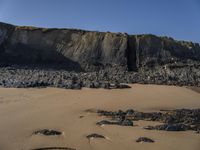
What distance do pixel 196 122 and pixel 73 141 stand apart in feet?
13.7

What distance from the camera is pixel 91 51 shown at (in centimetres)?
3166

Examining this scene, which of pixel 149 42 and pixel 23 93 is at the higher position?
pixel 149 42

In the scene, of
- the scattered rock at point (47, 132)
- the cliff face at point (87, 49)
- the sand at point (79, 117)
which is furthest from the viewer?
the cliff face at point (87, 49)

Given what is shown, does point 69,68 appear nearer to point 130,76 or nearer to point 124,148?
point 130,76

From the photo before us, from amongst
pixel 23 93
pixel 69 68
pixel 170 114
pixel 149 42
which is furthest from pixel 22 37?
pixel 170 114

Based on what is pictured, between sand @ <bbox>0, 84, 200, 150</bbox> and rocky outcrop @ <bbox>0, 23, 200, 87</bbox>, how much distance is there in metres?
10.7

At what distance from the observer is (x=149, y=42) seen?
32500 mm

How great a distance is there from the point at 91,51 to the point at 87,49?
1.21ft

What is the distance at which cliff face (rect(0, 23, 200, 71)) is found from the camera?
101 feet

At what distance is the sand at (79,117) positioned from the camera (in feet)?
31.5

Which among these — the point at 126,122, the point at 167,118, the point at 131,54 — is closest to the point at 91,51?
the point at 131,54

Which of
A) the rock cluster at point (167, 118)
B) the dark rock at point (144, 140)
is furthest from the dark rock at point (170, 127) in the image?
the dark rock at point (144, 140)

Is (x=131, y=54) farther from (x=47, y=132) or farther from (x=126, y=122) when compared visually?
(x=47, y=132)

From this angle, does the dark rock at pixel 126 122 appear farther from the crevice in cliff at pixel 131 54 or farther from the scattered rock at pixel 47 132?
the crevice in cliff at pixel 131 54
